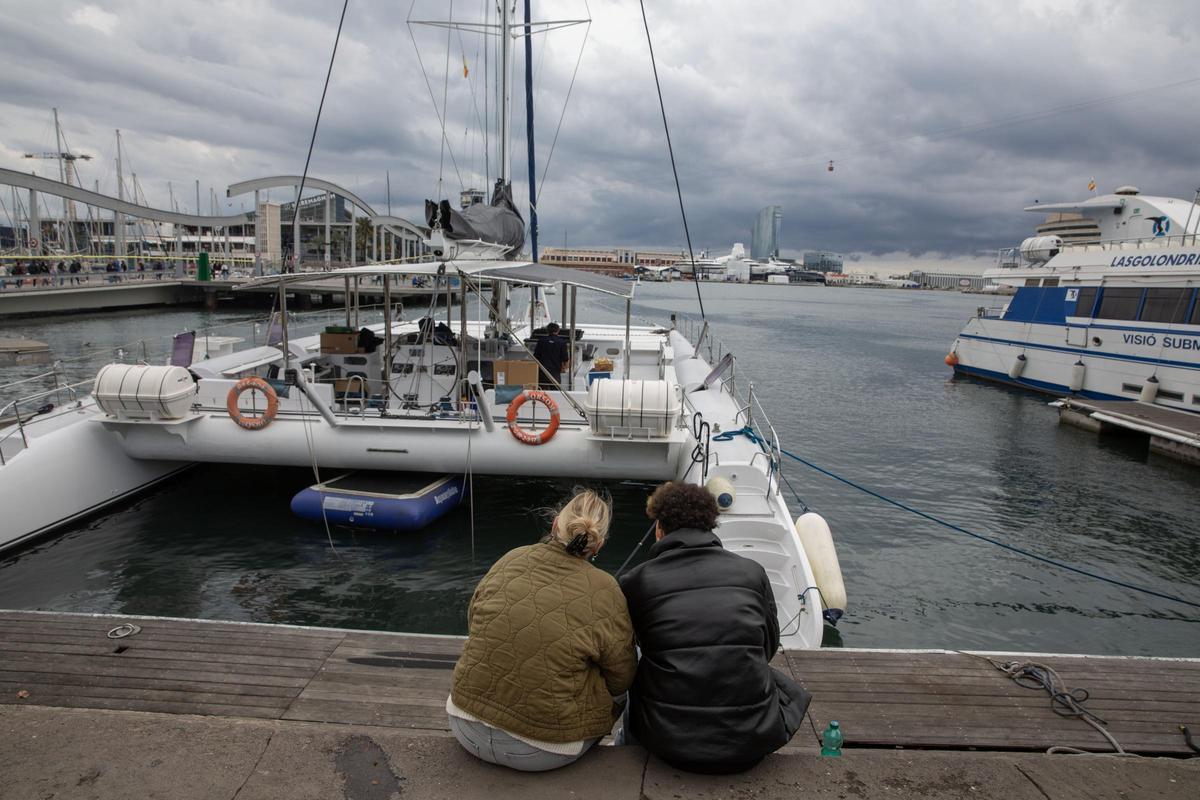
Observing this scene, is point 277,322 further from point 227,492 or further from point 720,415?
point 720,415

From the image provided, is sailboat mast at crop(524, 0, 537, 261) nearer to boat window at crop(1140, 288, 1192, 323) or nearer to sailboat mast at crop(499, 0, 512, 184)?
sailboat mast at crop(499, 0, 512, 184)

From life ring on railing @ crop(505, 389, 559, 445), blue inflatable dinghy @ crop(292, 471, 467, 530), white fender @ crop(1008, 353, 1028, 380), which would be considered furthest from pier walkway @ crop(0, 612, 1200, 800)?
white fender @ crop(1008, 353, 1028, 380)

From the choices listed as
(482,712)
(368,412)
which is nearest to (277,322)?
(368,412)

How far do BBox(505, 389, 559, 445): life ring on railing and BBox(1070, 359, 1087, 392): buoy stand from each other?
934 inches

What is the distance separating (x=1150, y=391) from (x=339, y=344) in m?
23.3

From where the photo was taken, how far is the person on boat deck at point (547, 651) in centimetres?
275

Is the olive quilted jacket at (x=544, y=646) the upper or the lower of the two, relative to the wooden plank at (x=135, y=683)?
upper

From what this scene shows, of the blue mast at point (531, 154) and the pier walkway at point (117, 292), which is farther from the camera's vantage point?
the pier walkway at point (117, 292)

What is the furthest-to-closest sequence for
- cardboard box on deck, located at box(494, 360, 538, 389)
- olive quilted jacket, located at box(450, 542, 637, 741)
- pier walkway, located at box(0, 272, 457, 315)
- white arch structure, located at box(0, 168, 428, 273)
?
white arch structure, located at box(0, 168, 428, 273) → pier walkway, located at box(0, 272, 457, 315) → cardboard box on deck, located at box(494, 360, 538, 389) → olive quilted jacket, located at box(450, 542, 637, 741)

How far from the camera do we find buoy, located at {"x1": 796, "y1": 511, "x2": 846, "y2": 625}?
7250 mm

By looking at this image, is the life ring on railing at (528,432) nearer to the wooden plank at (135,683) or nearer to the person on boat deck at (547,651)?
the wooden plank at (135,683)

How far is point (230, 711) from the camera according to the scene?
3.60 m

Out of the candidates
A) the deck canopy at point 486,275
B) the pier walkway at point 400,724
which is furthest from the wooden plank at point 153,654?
the deck canopy at point 486,275

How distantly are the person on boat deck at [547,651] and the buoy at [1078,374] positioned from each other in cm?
2778
